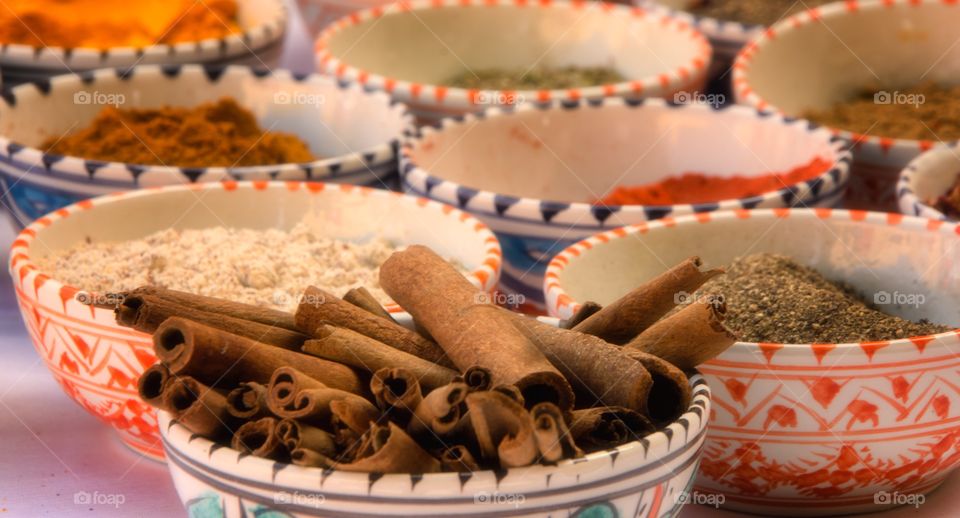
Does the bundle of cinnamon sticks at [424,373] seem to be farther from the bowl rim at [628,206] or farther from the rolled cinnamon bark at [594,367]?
the bowl rim at [628,206]

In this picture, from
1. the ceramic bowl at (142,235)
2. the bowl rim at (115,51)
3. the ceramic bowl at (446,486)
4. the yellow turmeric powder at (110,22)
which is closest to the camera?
the ceramic bowl at (446,486)

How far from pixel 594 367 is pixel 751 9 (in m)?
1.26

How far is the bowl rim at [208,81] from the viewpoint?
1.18m

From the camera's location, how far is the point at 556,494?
25.6 inches

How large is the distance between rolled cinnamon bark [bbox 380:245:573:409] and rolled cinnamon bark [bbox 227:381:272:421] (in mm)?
111

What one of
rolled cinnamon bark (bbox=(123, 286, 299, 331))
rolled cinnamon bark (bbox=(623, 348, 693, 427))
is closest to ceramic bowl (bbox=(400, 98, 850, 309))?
rolled cinnamon bark (bbox=(123, 286, 299, 331))

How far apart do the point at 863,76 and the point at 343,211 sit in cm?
83

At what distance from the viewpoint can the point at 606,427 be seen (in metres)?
0.70

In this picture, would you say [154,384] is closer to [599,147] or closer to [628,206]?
[628,206]

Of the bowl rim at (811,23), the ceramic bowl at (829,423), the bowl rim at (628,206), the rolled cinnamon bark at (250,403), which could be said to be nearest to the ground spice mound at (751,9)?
the bowl rim at (811,23)

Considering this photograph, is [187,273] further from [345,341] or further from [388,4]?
[388,4]

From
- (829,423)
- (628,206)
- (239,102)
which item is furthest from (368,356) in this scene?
(239,102)

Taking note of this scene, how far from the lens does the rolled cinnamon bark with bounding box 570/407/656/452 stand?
686mm

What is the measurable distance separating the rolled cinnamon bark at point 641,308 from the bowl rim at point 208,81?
0.47 meters
